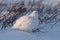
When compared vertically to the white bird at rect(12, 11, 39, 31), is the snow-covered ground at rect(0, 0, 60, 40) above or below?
below

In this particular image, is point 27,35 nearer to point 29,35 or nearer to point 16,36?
point 29,35

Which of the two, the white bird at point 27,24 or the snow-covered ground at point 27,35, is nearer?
the snow-covered ground at point 27,35

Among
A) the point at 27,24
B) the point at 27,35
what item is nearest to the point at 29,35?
the point at 27,35

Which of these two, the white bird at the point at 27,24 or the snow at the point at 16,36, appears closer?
the snow at the point at 16,36

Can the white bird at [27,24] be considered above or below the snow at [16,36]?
above

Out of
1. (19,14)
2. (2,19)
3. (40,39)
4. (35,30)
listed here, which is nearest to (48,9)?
(19,14)

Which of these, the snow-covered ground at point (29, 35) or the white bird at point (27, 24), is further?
the white bird at point (27, 24)

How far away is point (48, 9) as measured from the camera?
5.22 metres

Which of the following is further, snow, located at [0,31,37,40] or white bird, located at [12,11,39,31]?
white bird, located at [12,11,39,31]

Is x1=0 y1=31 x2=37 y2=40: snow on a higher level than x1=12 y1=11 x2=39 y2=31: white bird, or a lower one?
lower

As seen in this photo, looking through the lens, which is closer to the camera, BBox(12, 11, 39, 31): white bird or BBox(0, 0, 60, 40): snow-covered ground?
BBox(0, 0, 60, 40): snow-covered ground

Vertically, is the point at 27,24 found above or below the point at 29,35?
above

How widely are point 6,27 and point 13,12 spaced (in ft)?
1.65

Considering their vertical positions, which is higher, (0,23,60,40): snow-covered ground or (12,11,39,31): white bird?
(12,11,39,31): white bird
